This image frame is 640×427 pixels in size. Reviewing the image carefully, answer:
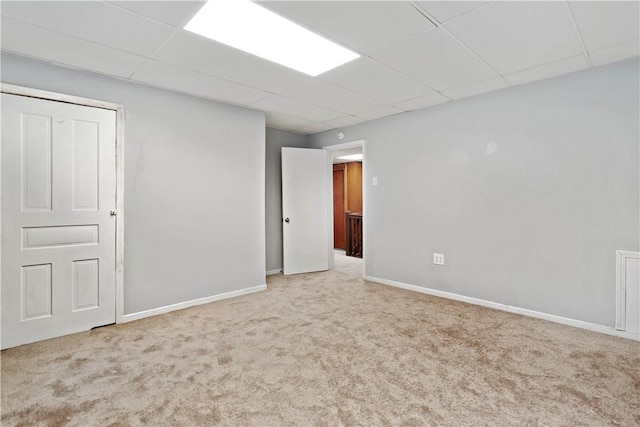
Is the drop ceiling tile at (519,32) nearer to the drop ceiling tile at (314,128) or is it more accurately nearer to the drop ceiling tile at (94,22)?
the drop ceiling tile at (94,22)

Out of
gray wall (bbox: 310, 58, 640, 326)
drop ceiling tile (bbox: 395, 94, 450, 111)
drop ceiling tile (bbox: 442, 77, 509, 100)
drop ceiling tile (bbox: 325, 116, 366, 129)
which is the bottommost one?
gray wall (bbox: 310, 58, 640, 326)

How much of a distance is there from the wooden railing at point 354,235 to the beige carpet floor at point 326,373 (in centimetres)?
350

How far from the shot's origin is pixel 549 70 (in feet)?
9.05

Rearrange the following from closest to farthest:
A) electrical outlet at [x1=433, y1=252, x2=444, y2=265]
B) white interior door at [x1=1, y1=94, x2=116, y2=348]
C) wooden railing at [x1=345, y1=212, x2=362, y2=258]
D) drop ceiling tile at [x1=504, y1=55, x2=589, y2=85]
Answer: white interior door at [x1=1, y1=94, x2=116, y2=348]
drop ceiling tile at [x1=504, y1=55, x2=589, y2=85]
electrical outlet at [x1=433, y1=252, x2=444, y2=265]
wooden railing at [x1=345, y1=212, x2=362, y2=258]

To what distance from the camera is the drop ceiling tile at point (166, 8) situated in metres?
1.81

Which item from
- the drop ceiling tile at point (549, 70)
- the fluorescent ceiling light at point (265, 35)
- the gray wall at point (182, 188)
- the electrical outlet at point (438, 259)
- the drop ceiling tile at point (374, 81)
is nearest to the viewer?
the fluorescent ceiling light at point (265, 35)

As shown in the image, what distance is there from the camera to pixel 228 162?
3748 millimetres

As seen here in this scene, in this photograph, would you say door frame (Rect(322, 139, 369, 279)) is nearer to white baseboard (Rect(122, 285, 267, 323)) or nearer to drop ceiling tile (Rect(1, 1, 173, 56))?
white baseboard (Rect(122, 285, 267, 323))

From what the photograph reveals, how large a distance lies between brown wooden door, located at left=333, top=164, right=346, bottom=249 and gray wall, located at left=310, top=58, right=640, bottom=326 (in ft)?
11.4

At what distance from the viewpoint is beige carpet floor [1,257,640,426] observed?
1700 millimetres

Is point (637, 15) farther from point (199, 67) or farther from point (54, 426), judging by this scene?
point (54, 426)

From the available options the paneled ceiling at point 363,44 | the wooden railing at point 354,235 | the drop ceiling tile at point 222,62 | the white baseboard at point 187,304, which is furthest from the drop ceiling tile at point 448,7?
the wooden railing at point 354,235

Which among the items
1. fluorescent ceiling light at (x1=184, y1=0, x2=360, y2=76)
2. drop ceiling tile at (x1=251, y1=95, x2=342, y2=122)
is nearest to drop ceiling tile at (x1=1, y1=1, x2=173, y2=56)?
fluorescent ceiling light at (x1=184, y1=0, x2=360, y2=76)

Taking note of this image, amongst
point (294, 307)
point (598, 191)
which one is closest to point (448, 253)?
point (598, 191)
